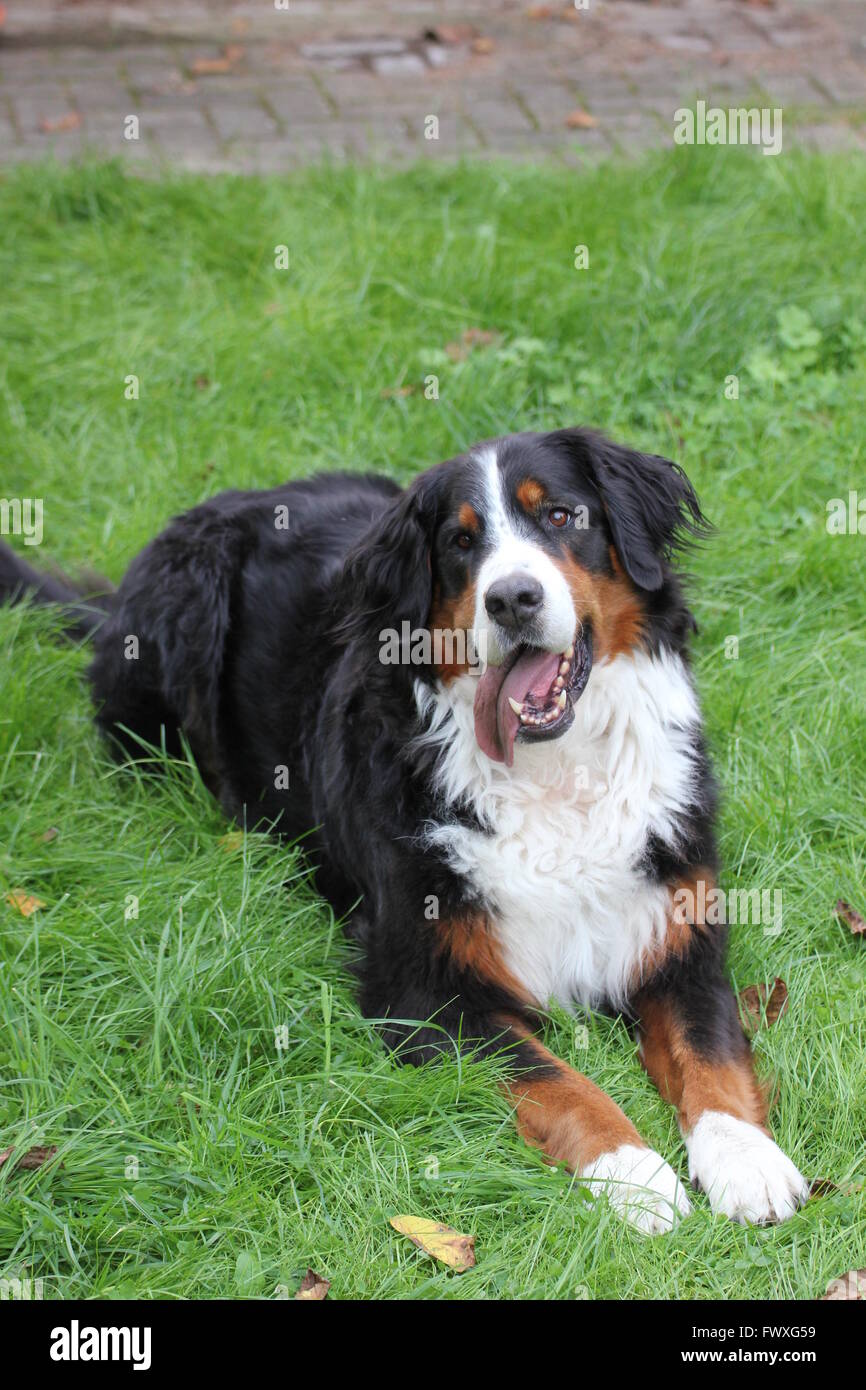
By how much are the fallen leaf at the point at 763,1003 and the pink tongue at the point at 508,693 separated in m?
0.80

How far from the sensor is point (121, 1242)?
2.86 metres

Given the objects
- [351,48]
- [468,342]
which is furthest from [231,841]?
[351,48]

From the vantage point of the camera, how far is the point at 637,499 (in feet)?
11.2

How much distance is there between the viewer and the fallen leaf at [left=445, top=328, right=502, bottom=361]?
5.72 m

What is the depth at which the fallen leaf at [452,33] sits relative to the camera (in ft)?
27.7

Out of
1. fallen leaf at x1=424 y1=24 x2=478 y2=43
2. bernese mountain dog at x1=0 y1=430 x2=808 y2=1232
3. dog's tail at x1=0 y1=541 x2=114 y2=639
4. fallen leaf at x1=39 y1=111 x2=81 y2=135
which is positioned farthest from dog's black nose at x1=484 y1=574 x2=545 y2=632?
fallen leaf at x1=424 y1=24 x2=478 y2=43

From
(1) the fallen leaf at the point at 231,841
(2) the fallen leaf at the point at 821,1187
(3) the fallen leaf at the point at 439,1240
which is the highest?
(1) the fallen leaf at the point at 231,841

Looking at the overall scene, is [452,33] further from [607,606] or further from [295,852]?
[607,606]

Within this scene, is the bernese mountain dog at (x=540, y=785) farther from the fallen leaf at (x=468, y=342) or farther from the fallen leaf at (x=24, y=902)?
the fallen leaf at (x=468, y=342)

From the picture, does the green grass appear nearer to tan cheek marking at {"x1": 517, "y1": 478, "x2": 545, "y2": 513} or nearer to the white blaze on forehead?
the white blaze on forehead

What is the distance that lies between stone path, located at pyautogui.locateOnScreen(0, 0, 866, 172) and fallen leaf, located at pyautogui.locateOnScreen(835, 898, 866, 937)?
420 cm

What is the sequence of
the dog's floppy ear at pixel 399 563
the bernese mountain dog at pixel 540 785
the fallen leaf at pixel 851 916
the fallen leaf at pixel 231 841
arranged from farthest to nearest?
the fallen leaf at pixel 231 841, the fallen leaf at pixel 851 916, the dog's floppy ear at pixel 399 563, the bernese mountain dog at pixel 540 785

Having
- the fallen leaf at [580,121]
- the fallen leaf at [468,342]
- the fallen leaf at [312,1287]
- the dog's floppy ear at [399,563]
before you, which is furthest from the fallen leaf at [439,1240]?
the fallen leaf at [580,121]

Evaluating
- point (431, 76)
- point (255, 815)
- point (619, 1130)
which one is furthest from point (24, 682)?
point (431, 76)
